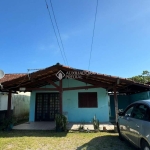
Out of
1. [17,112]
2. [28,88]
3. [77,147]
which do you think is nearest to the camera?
[77,147]

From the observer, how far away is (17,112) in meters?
15.8

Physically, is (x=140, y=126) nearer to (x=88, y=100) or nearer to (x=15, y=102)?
(x=88, y=100)

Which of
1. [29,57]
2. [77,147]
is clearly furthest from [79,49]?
[77,147]

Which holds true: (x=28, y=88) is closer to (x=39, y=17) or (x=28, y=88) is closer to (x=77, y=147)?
(x=39, y=17)

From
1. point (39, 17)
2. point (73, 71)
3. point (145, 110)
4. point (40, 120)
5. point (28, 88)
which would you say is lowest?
point (40, 120)

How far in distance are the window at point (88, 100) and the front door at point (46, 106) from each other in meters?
2.04

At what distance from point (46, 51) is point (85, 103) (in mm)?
5321

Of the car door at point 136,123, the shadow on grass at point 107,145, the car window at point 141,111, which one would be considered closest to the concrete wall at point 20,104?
the shadow on grass at point 107,145

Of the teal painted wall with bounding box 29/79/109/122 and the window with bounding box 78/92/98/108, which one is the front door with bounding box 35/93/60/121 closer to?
the teal painted wall with bounding box 29/79/109/122

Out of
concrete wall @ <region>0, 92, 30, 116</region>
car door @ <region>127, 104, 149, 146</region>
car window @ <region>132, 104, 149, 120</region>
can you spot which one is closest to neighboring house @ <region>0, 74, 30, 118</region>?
concrete wall @ <region>0, 92, 30, 116</region>

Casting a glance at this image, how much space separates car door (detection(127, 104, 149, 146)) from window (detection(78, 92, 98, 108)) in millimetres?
7511

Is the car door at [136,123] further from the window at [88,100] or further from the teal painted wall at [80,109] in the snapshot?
the window at [88,100]

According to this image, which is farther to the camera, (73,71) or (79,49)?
(79,49)

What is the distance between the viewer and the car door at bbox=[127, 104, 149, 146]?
14.1 ft
